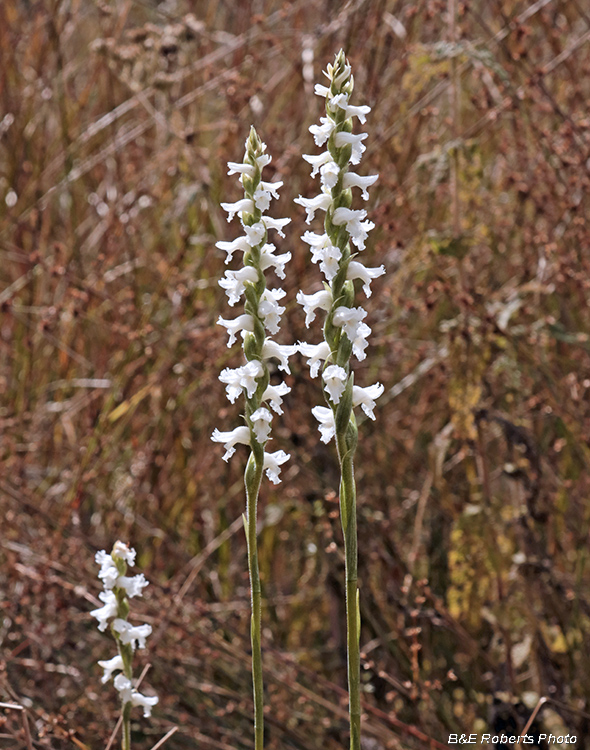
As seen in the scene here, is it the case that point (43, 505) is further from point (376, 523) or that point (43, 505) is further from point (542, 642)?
point (542, 642)

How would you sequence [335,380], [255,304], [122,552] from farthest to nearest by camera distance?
[122,552] < [255,304] < [335,380]

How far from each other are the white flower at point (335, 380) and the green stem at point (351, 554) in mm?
67

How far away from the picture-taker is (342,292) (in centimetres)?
125

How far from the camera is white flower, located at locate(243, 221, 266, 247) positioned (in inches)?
49.9

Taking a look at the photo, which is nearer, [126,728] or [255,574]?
[255,574]

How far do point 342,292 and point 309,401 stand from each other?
166cm

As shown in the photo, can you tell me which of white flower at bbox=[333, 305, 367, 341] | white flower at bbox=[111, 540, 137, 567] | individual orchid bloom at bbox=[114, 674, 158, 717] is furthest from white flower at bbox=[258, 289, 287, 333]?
individual orchid bloom at bbox=[114, 674, 158, 717]

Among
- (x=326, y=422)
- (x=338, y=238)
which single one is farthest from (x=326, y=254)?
(x=326, y=422)

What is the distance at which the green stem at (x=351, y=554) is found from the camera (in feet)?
4.04

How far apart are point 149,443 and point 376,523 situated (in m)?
0.93

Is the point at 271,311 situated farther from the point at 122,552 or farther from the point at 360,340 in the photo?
the point at 122,552

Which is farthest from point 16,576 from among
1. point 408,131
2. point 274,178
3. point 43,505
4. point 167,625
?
point 408,131

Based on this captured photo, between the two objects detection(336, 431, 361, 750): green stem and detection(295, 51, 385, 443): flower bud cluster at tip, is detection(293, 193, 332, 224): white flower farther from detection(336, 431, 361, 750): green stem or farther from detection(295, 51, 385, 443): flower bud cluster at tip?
detection(336, 431, 361, 750): green stem

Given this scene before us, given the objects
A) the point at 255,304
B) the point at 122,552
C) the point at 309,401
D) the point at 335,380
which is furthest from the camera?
the point at 309,401
